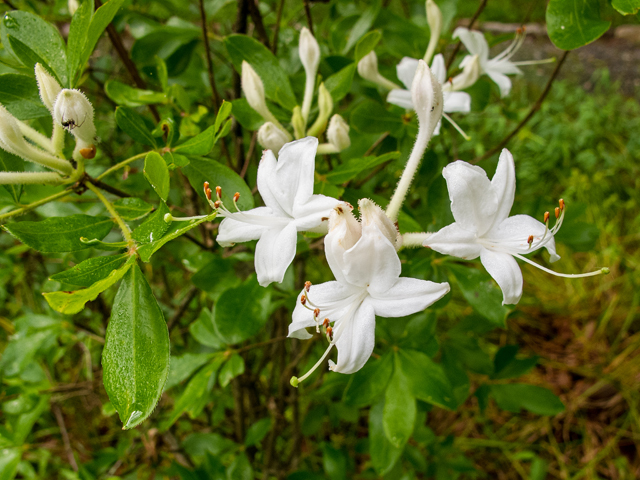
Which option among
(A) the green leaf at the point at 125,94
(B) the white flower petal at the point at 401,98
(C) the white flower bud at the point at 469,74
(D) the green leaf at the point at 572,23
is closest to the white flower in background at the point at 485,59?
(C) the white flower bud at the point at 469,74

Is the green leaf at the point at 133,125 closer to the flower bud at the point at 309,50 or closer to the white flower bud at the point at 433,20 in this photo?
the flower bud at the point at 309,50

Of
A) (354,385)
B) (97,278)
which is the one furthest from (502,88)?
(97,278)

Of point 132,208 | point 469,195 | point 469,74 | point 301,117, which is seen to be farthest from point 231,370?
point 469,74

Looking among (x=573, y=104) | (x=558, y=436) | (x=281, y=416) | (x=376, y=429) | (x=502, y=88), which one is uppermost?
(x=502, y=88)

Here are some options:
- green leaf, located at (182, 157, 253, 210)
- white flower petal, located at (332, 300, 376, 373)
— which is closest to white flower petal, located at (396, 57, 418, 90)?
green leaf, located at (182, 157, 253, 210)

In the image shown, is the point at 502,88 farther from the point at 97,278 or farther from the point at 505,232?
the point at 97,278

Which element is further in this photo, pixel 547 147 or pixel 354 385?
pixel 547 147

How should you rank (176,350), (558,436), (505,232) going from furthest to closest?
(558,436), (176,350), (505,232)
